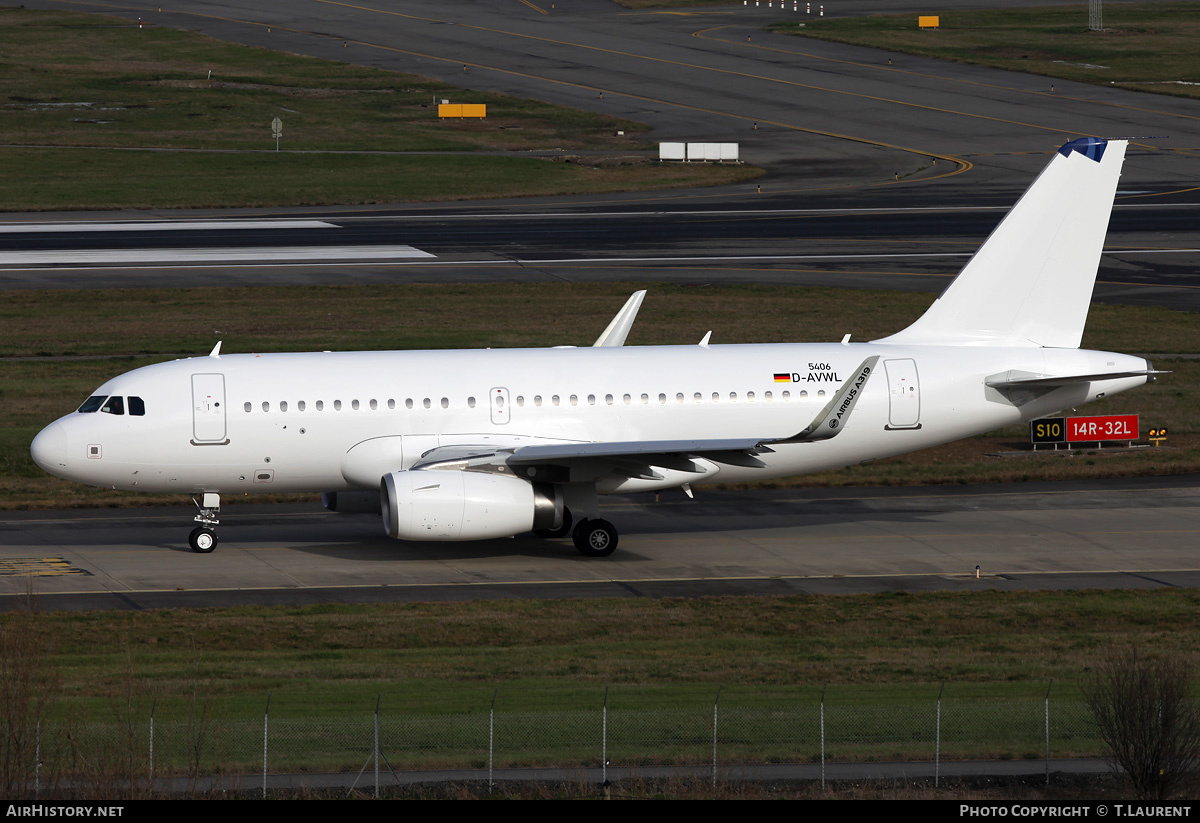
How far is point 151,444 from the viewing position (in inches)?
1359

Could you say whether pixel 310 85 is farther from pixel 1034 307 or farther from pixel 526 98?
pixel 1034 307

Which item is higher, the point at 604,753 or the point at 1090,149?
the point at 1090,149

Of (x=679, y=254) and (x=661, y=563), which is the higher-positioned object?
(x=679, y=254)

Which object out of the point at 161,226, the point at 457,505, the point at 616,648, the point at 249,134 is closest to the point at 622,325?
the point at 457,505

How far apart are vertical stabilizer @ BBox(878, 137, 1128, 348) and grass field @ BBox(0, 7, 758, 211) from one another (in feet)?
185

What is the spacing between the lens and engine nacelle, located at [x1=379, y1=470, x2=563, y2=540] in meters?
33.0

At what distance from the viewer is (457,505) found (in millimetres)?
33125

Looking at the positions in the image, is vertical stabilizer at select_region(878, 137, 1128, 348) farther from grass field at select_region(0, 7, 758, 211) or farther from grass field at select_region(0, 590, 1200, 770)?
grass field at select_region(0, 7, 758, 211)

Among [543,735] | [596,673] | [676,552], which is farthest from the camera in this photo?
[676,552]

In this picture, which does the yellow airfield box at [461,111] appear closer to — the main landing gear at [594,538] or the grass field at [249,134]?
the grass field at [249,134]

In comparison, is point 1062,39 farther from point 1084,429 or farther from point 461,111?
point 1084,429

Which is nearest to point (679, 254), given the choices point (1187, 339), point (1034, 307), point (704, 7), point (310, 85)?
point (1187, 339)

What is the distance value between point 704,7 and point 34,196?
90.2 metres

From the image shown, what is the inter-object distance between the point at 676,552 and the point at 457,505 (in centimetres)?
596
